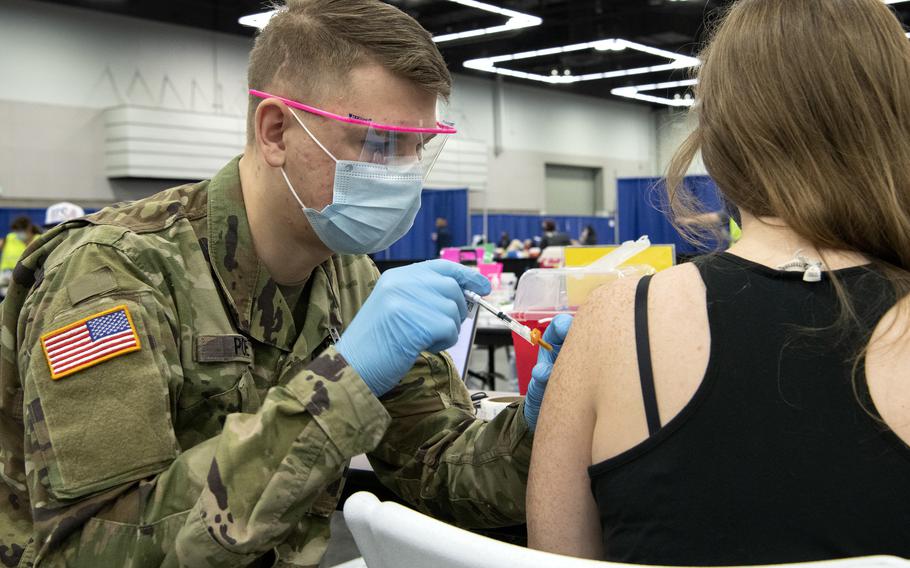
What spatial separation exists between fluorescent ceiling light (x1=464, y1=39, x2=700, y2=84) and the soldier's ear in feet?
35.8

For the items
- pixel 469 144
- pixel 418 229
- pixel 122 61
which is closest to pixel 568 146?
pixel 469 144

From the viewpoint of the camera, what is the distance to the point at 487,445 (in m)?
1.36

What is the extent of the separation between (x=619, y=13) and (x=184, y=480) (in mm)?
11256

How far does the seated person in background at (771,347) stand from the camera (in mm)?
798

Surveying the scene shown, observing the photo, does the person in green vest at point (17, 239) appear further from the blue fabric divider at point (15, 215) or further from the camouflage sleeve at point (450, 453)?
the camouflage sleeve at point (450, 453)

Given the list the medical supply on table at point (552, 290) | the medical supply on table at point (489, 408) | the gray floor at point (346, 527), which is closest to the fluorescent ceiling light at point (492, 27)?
the gray floor at point (346, 527)

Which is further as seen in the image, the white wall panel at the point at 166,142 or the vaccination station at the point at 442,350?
the white wall panel at the point at 166,142

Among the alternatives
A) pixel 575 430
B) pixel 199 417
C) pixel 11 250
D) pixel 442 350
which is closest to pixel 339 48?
pixel 442 350

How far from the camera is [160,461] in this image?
1.04 m

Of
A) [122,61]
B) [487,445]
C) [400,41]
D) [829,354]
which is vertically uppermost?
[122,61]

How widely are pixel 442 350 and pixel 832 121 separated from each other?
63 cm

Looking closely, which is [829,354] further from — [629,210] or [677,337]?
[629,210]

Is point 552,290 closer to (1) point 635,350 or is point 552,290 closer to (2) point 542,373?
(2) point 542,373

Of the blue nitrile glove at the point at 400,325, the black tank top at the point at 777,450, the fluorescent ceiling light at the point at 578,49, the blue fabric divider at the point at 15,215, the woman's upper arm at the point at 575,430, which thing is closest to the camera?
Answer: the black tank top at the point at 777,450
